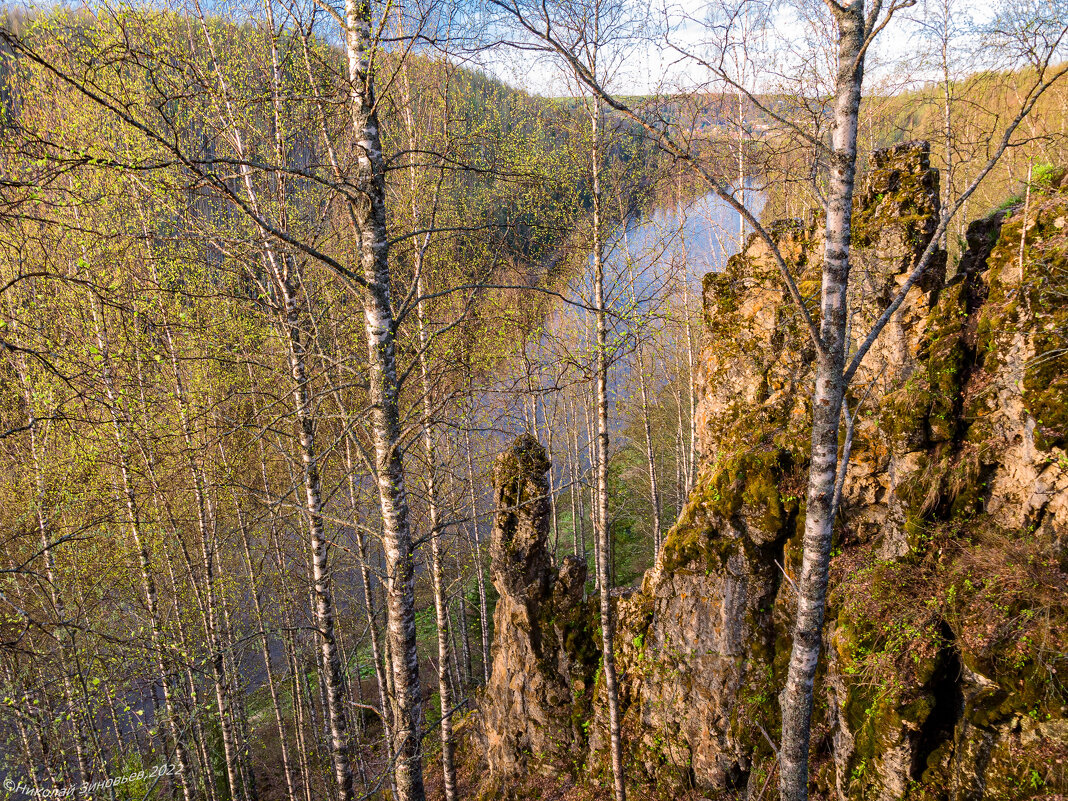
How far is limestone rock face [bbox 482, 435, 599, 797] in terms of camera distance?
965 cm

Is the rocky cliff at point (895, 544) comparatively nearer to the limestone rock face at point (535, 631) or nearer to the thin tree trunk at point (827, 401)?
the limestone rock face at point (535, 631)

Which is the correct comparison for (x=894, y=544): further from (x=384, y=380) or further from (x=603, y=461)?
(x=384, y=380)

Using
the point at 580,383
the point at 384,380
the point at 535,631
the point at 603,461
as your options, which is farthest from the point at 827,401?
the point at 535,631

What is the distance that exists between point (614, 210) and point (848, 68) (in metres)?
4.76

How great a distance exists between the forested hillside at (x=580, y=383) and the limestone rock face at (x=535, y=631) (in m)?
0.07

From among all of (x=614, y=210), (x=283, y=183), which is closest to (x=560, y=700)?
(x=614, y=210)

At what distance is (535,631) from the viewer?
388 inches

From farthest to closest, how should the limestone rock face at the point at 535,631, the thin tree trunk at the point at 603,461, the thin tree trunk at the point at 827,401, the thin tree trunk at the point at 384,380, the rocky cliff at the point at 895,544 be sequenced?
1. the limestone rock face at the point at 535,631
2. the thin tree trunk at the point at 603,461
3. the rocky cliff at the point at 895,544
4. the thin tree trunk at the point at 384,380
5. the thin tree trunk at the point at 827,401

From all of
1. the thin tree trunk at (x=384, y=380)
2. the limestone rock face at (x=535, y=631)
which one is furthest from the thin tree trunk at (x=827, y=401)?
the limestone rock face at (x=535, y=631)

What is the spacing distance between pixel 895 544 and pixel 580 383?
4.70m

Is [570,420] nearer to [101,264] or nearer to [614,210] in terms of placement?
[614,210]

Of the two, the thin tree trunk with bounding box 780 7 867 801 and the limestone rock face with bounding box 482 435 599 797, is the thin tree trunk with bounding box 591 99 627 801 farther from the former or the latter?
the thin tree trunk with bounding box 780 7 867 801

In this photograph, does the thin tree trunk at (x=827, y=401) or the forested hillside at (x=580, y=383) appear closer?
the thin tree trunk at (x=827, y=401)

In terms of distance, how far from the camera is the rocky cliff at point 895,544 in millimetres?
5223
